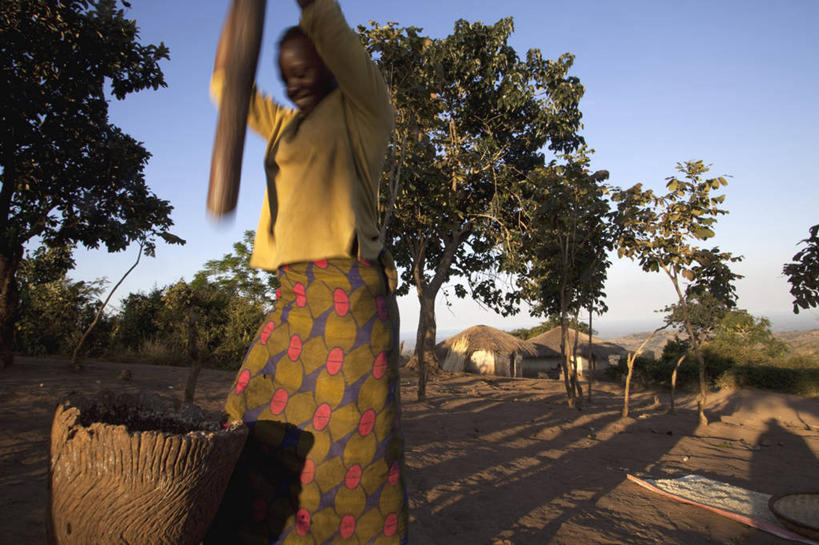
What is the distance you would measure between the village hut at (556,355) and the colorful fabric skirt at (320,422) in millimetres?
21905

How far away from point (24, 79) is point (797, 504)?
8957mm

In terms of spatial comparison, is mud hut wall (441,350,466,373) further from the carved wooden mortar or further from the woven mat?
the carved wooden mortar

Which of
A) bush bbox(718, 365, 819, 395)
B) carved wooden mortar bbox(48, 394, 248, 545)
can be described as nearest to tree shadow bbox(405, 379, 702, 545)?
carved wooden mortar bbox(48, 394, 248, 545)

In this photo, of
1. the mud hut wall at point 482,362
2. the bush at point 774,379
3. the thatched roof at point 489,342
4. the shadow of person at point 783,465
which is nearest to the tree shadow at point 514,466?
the shadow of person at point 783,465

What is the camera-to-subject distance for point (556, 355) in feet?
77.6

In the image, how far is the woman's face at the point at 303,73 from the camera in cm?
129

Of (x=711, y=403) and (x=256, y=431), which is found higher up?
(x=256, y=431)

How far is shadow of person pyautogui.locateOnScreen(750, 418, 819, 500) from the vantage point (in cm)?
425

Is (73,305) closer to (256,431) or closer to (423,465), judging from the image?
(423,465)


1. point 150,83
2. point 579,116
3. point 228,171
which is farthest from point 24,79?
point 579,116

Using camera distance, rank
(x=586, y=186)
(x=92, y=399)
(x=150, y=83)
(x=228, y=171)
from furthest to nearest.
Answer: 1. (x=586, y=186)
2. (x=150, y=83)
3. (x=92, y=399)
4. (x=228, y=171)

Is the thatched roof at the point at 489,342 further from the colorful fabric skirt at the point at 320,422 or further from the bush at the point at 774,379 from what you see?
the colorful fabric skirt at the point at 320,422

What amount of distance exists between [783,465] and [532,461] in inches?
110

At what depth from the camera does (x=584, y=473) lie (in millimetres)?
4305
